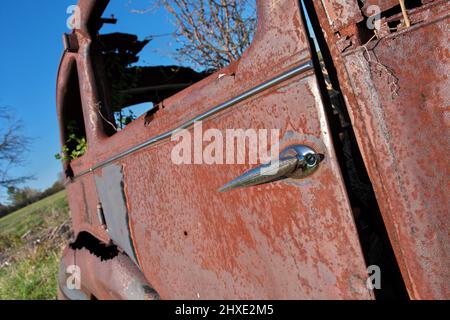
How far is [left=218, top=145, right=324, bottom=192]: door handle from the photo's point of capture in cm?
94

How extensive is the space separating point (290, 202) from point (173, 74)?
2684 millimetres

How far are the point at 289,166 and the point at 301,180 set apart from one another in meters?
0.06

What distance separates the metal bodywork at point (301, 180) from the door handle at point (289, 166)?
17mm

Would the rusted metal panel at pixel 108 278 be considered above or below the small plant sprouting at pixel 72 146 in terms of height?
below

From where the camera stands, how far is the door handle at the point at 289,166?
0.94 metres

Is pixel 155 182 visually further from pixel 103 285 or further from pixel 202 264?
pixel 103 285

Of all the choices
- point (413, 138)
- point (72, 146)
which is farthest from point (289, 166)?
point (72, 146)

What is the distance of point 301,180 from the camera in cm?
99

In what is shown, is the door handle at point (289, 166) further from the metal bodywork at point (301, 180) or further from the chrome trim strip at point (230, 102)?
the chrome trim strip at point (230, 102)

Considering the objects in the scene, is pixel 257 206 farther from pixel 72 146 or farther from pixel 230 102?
pixel 72 146

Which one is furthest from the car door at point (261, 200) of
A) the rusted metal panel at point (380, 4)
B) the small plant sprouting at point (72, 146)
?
the small plant sprouting at point (72, 146)

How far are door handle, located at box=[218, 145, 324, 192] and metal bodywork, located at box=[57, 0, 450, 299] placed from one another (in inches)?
0.7

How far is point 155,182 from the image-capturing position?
160cm

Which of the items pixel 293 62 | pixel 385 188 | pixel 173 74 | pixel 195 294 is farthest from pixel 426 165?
pixel 173 74
